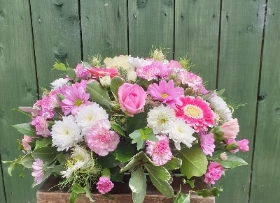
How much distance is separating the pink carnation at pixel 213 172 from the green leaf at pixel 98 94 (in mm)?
304

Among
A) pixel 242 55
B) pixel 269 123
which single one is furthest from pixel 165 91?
pixel 269 123

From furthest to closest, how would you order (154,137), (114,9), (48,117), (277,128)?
(277,128), (114,9), (48,117), (154,137)

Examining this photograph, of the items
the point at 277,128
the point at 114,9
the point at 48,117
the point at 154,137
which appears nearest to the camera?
the point at 154,137

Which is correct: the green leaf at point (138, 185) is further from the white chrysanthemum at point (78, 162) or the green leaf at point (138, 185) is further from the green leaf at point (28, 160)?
the green leaf at point (28, 160)

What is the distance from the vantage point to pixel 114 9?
1.29m

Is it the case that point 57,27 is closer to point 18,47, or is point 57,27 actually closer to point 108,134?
point 18,47

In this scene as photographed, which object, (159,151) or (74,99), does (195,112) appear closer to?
(159,151)

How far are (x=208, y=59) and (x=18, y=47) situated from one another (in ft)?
2.26

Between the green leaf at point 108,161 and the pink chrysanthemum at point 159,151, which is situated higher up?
the pink chrysanthemum at point 159,151

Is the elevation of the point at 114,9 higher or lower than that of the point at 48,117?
higher

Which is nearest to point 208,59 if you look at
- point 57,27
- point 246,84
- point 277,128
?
point 246,84

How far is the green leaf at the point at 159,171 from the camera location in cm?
86

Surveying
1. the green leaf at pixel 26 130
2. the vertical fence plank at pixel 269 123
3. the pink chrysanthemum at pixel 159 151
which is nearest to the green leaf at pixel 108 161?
the pink chrysanthemum at pixel 159 151

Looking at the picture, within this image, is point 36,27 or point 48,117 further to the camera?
point 36,27
